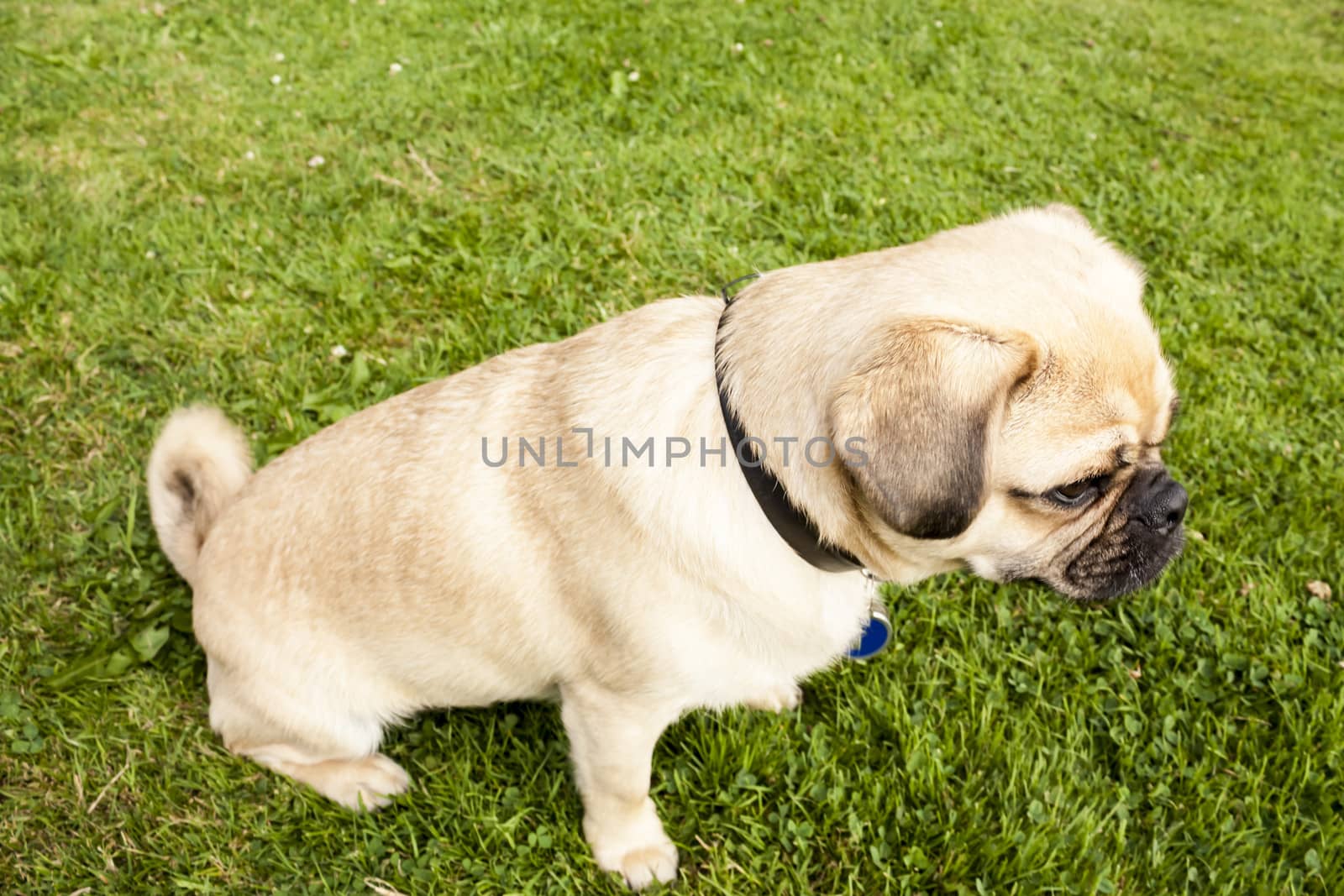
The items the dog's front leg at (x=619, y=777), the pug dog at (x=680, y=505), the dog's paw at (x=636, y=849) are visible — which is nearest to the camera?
the pug dog at (x=680, y=505)

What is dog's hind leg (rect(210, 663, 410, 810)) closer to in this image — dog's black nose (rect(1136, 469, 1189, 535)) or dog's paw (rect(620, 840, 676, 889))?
dog's paw (rect(620, 840, 676, 889))

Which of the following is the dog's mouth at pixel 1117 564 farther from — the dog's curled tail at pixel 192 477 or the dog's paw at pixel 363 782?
the dog's curled tail at pixel 192 477

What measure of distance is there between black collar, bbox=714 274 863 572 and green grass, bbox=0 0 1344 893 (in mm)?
1165

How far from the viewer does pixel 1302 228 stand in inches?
218

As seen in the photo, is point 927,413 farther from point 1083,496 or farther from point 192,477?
point 192,477

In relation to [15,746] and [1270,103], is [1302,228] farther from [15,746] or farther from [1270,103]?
[15,746]

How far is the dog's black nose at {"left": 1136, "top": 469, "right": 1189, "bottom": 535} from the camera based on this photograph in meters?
2.20

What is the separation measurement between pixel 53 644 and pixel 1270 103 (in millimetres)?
9504

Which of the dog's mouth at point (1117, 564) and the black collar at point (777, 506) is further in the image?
the dog's mouth at point (1117, 564)

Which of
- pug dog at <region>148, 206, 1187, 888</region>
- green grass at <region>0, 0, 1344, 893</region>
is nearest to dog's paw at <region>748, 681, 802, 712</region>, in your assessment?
green grass at <region>0, 0, 1344, 893</region>

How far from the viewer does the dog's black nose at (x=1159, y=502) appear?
7.20 ft

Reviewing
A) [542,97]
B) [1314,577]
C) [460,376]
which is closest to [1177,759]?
[1314,577]

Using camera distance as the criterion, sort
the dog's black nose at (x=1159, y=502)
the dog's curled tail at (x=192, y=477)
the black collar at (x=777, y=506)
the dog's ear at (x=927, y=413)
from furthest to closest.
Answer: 1. the dog's curled tail at (x=192, y=477)
2. the dog's black nose at (x=1159, y=502)
3. the black collar at (x=777, y=506)
4. the dog's ear at (x=927, y=413)

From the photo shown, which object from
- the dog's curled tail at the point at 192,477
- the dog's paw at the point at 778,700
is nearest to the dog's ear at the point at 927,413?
the dog's paw at the point at 778,700
